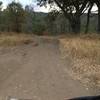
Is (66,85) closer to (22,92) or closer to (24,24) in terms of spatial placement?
(22,92)

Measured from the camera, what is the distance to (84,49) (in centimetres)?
1518

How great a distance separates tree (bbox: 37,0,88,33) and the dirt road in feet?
68.7

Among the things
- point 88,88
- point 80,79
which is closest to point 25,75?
point 80,79

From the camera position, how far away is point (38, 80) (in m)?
10.0

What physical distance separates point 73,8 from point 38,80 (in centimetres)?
2616

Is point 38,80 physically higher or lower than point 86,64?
higher

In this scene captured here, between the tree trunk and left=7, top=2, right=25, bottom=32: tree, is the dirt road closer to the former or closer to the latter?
the tree trunk

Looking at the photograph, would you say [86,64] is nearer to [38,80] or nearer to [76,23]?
[38,80]

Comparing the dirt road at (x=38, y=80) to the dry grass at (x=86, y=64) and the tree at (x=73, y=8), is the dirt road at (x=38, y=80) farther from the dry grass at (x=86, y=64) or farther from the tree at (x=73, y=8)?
the tree at (x=73, y=8)

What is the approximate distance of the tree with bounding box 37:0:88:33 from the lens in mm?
34250

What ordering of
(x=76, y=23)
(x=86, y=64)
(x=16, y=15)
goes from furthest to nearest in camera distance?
(x=16, y=15), (x=76, y=23), (x=86, y=64)


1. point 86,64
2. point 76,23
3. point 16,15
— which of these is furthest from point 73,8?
point 86,64

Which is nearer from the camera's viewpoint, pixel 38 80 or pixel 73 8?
pixel 38 80

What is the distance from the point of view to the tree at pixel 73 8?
3425 centimetres
